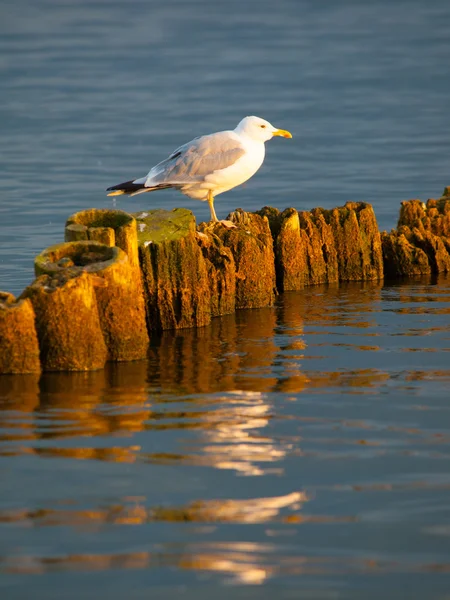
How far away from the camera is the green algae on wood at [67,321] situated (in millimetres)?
9078

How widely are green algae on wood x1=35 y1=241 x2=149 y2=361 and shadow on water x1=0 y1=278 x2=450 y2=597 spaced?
0.50ft

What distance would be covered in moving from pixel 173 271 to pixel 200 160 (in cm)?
231

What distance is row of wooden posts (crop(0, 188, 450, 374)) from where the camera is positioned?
916cm

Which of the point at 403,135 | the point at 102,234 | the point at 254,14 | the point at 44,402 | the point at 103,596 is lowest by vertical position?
the point at 103,596

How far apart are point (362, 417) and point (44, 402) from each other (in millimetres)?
1929

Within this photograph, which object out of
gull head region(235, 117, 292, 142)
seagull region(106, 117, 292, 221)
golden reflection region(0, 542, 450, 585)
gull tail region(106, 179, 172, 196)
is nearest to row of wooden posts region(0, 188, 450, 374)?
seagull region(106, 117, 292, 221)

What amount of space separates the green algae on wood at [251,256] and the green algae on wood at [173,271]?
54cm

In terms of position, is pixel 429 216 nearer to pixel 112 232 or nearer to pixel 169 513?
pixel 112 232

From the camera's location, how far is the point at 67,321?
912 centimetres

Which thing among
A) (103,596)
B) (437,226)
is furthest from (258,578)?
(437,226)

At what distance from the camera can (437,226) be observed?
13.7 metres

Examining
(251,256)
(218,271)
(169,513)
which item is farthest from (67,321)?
(251,256)

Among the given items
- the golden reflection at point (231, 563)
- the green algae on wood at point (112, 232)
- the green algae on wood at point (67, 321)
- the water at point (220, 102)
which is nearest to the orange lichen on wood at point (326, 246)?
the green algae on wood at point (112, 232)

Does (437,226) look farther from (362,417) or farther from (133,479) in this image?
(133,479)
